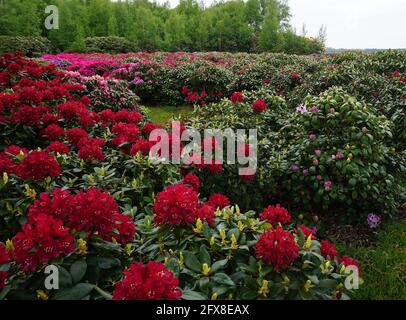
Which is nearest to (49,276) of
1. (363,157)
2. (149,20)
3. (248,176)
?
(248,176)

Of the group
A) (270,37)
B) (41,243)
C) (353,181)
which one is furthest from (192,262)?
(270,37)

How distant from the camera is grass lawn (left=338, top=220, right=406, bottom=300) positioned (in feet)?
8.41

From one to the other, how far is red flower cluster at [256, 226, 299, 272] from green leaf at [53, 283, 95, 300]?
0.71 metres

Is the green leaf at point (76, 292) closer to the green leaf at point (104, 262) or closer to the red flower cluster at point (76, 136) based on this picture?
the green leaf at point (104, 262)

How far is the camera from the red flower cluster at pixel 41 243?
1401mm

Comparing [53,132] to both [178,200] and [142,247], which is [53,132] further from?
[178,200]

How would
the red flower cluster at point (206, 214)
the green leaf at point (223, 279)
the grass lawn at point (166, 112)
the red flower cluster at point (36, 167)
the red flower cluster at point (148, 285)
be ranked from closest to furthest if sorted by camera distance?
Result: the red flower cluster at point (148, 285) → the green leaf at point (223, 279) → the red flower cluster at point (206, 214) → the red flower cluster at point (36, 167) → the grass lawn at point (166, 112)

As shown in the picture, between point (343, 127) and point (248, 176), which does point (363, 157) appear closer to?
point (343, 127)

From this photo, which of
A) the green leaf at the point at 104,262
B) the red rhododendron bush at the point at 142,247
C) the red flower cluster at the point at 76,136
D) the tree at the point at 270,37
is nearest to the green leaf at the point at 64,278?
the red rhododendron bush at the point at 142,247

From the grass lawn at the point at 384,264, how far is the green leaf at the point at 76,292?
6.30 feet

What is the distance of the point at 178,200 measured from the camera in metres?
1.67

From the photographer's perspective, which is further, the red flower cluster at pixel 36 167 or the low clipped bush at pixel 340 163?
the low clipped bush at pixel 340 163

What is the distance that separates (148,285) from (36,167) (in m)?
1.19
